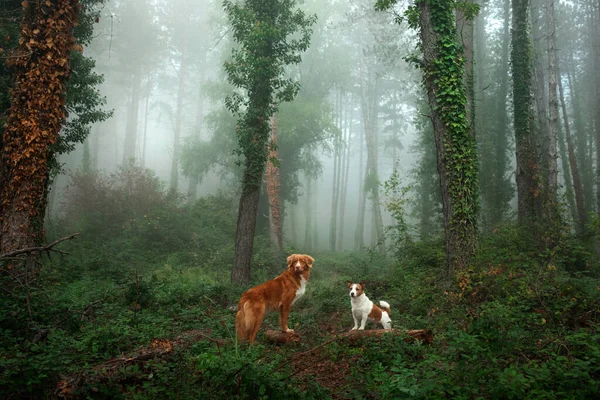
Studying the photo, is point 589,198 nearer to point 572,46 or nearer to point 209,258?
point 572,46

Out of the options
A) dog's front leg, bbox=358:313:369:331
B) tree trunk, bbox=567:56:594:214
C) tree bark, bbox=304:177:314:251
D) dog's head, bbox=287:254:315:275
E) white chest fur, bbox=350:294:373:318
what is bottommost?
dog's front leg, bbox=358:313:369:331

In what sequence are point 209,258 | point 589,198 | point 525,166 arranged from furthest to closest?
point 589,198 → point 209,258 → point 525,166

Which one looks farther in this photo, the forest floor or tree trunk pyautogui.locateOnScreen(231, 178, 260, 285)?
tree trunk pyautogui.locateOnScreen(231, 178, 260, 285)

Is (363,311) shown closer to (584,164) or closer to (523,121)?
(523,121)

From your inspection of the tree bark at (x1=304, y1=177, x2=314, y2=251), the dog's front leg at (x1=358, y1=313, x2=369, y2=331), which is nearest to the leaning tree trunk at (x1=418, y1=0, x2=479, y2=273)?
the dog's front leg at (x1=358, y1=313, x2=369, y2=331)

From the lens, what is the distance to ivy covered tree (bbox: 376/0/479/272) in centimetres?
892

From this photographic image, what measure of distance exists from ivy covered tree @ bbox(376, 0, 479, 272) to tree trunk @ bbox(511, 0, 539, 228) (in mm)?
5888

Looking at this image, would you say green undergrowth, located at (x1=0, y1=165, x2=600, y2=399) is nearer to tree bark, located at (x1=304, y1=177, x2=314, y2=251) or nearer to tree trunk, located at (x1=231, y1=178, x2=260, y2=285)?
tree trunk, located at (x1=231, y1=178, x2=260, y2=285)

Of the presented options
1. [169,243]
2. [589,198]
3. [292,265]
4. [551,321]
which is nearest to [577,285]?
[551,321]

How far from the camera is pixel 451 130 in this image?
9.14 meters

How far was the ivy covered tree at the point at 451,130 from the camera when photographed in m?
8.92

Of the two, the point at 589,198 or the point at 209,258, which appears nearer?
the point at 209,258

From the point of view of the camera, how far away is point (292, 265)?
7.59 meters

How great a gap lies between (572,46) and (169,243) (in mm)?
33931
